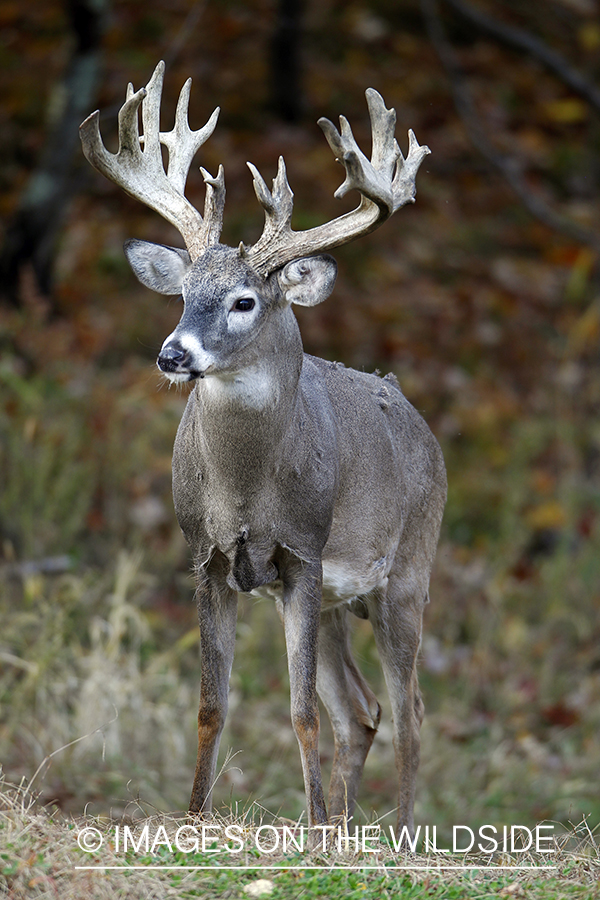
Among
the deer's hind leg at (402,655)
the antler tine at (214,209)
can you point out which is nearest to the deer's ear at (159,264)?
the antler tine at (214,209)

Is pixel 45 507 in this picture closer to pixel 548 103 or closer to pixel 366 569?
pixel 366 569

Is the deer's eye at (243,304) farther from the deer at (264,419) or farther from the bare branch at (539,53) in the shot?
the bare branch at (539,53)

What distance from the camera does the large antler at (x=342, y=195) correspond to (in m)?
3.72

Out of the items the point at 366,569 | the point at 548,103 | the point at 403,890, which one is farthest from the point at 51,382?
the point at 548,103

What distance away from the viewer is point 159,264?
13.2 feet

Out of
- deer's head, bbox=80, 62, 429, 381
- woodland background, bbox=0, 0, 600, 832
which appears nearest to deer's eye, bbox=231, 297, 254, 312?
deer's head, bbox=80, 62, 429, 381

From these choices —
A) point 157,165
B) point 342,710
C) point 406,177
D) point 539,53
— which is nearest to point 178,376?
point 157,165

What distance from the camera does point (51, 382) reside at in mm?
8250

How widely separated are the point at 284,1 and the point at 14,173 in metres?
3.39

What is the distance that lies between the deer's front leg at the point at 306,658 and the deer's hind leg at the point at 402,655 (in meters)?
0.77

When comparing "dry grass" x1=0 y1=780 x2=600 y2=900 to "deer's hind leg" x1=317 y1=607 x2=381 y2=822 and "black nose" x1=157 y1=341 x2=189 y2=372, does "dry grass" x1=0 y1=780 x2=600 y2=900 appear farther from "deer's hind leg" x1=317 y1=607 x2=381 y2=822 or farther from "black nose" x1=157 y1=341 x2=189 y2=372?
"black nose" x1=157 y1=341 x2=189 y2=372

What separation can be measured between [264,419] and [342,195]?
744 millimetres

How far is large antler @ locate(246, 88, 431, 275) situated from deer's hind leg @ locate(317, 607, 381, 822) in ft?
5.34

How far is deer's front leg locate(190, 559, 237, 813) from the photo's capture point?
4.02 metres
